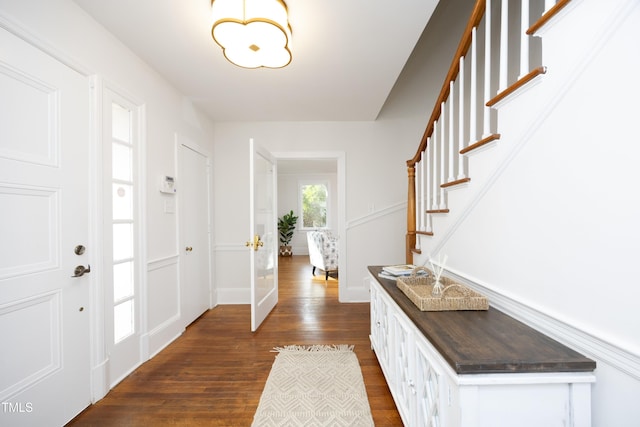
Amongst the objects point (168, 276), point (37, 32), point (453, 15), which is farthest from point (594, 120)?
point (453, 15)

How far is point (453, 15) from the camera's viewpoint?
331cm

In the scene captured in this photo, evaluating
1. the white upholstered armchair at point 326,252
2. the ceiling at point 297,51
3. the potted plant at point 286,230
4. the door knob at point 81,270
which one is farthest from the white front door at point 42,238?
the potted plant at point 286,230

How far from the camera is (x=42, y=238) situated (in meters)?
1.42

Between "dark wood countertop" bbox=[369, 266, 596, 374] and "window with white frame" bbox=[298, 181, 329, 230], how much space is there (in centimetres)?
692

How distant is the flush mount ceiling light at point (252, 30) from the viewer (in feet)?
4.92

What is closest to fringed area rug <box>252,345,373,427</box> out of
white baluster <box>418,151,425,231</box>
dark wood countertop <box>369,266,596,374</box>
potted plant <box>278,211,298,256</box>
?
dark wood countertop <box>369,266,596,374</box>

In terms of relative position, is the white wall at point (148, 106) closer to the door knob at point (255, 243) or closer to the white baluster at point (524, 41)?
the door knob at point (255, 243)

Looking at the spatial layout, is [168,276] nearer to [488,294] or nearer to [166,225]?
[166,225]

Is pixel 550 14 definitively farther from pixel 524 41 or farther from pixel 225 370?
pixel 225 370

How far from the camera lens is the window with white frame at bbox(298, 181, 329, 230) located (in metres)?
8.16

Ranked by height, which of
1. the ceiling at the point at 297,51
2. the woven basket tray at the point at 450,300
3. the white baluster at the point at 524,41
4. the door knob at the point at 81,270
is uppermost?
the ceiling at the point at 297,51

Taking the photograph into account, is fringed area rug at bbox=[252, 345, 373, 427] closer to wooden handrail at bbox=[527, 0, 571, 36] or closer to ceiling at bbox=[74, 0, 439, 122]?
wooden handrail at bbox=[527, 0, 571, 36]

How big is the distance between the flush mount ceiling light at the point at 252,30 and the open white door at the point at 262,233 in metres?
Result: 1.06

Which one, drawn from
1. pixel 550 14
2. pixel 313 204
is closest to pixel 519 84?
pixel 550 14
